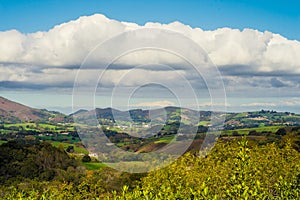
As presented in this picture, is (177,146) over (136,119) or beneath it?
beneath

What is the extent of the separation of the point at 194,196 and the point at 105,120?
54.2 meters

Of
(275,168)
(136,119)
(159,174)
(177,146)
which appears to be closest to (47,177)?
(177,146)

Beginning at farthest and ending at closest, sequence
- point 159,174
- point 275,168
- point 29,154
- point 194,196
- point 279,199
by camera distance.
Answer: point 29,154
point 159,174
point 275,168
point 279,199
point 194,196

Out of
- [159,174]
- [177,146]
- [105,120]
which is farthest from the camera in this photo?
[177,146]

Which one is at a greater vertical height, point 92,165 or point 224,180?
point 224,180

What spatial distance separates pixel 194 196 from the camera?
70.7 ft

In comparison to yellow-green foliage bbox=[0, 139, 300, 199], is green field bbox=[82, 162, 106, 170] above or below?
below

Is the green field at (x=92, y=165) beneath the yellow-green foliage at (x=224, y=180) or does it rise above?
beneath

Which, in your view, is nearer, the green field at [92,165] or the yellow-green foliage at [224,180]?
the yellow-green foliage at [224,180]

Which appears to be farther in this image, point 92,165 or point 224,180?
point 92,165

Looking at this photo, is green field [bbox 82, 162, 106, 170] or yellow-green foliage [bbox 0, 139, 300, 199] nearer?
yellow-green foliage [bbox 0, 139, 300, 199]

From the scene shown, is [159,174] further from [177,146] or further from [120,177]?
[120,177]

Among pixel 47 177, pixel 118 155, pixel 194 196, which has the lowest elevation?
pixel 47 177

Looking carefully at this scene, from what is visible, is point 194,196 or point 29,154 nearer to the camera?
point 194,196
